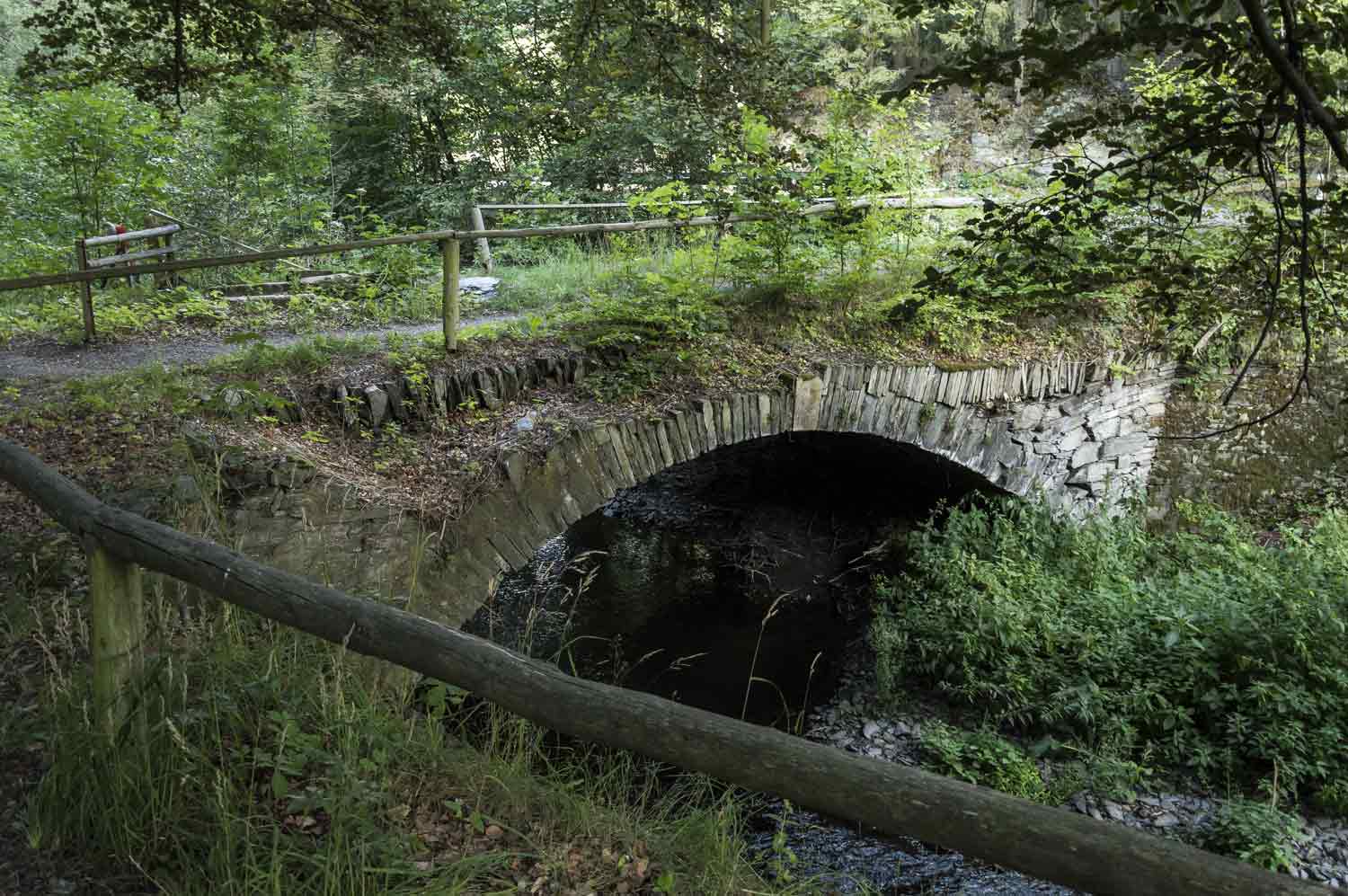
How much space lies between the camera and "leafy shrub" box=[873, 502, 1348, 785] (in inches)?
223

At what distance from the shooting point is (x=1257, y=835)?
15.8 ft

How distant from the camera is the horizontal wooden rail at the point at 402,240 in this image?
4.52 metres

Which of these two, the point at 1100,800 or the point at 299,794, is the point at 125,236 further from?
the point at 1100,800

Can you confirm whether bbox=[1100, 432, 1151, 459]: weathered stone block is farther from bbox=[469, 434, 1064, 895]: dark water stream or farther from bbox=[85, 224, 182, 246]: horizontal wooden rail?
bbox=[85, 224, 182, 246]: horizontal wooden rail

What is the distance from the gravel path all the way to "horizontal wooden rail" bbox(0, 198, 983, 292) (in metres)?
0.54

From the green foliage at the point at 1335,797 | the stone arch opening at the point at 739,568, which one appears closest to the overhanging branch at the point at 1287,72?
the green foliage at the point at 1335,797

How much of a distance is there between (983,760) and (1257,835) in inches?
57.7

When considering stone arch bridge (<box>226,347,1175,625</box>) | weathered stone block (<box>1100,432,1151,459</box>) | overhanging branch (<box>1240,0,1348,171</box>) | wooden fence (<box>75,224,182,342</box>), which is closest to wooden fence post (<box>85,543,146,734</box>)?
stone arch bridge (<box>226,347,1175,625</box>)

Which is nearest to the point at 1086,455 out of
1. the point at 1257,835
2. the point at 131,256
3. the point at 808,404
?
the point at 808,404

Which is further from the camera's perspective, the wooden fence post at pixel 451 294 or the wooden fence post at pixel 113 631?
the wooden fence post at pixel 451 294

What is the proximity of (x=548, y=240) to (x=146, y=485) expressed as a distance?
29.2 feet

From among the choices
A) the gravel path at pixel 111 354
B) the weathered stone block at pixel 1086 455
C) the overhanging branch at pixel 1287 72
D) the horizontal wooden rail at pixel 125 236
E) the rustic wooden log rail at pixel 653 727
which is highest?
the overhanging branch at pixel 1287 72

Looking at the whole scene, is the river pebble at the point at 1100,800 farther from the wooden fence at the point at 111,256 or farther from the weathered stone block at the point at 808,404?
the wooden fence at the point at 111,256

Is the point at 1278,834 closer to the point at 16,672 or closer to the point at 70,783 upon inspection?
the point at 70,783
